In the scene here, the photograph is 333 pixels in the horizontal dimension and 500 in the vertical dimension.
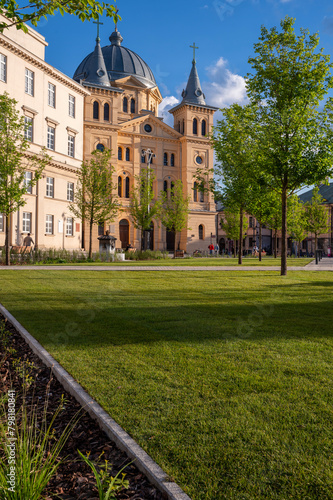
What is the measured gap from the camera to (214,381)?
164 inches

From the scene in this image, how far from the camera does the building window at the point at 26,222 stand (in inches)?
1411

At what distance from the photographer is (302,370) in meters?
4.51

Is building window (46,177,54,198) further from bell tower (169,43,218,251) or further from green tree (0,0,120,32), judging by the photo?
green tree (0,0,120,32)

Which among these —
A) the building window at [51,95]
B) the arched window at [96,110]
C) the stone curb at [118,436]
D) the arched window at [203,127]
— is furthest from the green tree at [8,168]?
the arched window at [203,127]

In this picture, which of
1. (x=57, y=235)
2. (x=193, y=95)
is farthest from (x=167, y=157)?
(x=57, y=235)

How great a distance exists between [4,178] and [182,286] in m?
16.5

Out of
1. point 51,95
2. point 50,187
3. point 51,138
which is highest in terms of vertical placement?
point 51,95

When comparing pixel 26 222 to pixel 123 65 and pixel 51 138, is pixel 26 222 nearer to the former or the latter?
pixel 51 138

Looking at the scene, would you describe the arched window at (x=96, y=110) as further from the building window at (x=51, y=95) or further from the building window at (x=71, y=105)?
the building window at (x=51, y=95)

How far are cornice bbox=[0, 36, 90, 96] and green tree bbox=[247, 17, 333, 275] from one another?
24.9 metres

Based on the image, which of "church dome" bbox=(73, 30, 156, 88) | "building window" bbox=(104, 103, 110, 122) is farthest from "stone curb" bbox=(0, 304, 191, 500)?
"church dome" bbox=(73, 30, 156, 88)

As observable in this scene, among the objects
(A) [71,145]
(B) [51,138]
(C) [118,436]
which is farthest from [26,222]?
(C) [118,436]

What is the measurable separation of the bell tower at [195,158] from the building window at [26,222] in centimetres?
3005

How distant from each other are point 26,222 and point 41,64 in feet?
48.1
